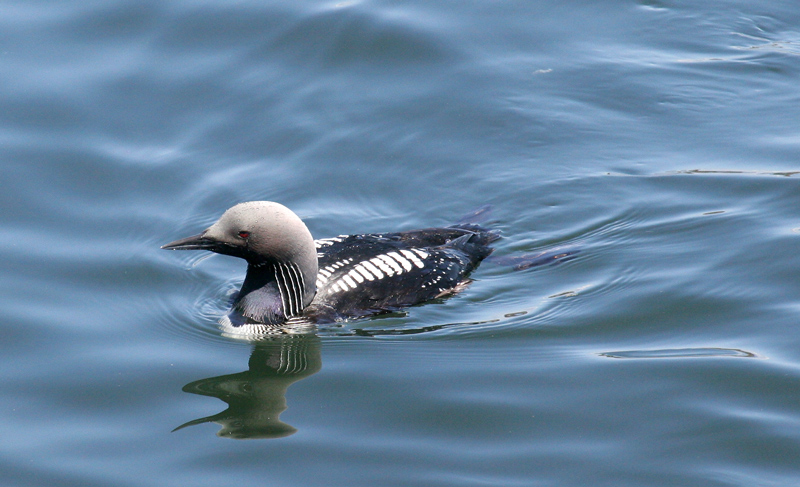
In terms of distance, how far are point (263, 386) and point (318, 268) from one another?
1089mm

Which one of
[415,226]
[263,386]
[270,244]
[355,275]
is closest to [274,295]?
[270,244]

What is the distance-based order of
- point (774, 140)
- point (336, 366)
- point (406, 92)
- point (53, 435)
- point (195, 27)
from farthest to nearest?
point (195, 27) < point (406, 92) < point (774, 140) < point (336, 366) < point (53, 435)

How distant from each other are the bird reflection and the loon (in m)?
0.22

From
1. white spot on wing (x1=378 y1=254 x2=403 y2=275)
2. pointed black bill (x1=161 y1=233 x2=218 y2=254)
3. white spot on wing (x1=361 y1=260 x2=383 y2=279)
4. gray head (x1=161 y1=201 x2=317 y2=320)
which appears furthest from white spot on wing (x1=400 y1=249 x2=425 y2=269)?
pointed black bill (x1=161 y1=233 x2=218 y2=254)

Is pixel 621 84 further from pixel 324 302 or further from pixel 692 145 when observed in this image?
pixel 324 302

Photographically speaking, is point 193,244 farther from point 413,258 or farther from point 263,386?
point 413,258

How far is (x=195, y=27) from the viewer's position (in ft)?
32.5

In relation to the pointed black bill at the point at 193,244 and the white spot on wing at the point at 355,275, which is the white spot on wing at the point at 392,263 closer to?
the white spot on wing at the point at 355,275

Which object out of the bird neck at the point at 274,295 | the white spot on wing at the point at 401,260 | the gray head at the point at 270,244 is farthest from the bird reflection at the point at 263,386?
the white spot on wing at the point at 401,260

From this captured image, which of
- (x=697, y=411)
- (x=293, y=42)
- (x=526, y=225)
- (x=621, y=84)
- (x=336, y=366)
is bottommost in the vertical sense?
(x=697, y=411)

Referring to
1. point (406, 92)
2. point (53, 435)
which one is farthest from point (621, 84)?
point (53, 435)

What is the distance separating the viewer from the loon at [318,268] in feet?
20.1

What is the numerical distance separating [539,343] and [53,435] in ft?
9.01

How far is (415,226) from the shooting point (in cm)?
773
